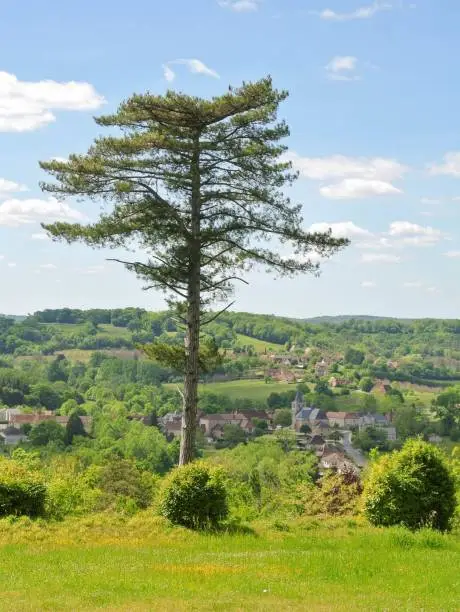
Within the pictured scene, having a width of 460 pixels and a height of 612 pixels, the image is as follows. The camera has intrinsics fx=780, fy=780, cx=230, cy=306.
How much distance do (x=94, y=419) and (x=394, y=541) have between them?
355 feet

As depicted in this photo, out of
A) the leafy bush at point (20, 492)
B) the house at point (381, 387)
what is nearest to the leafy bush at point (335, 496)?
the leafy bush at point (20, 492)

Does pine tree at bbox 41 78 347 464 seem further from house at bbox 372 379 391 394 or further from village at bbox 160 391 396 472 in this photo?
house at bbox 372 379 391 394

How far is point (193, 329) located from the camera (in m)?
17.7

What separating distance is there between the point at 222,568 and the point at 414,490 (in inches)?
177

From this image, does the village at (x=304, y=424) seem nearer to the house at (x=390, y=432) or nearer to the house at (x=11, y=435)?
the house at (x=390, y=432)

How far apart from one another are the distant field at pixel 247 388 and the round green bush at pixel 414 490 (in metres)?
139

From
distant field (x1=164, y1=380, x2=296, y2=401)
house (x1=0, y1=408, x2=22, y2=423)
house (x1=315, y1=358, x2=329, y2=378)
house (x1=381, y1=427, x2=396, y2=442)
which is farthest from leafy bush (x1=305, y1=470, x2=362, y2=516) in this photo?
house (x1=315, y1=358, x2=329, y2=378)

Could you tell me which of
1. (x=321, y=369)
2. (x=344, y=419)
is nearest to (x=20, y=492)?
(x=344, y=419)

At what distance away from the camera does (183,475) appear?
1374cm

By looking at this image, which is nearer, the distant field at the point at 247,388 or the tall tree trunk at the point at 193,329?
the tall tree trunk at the point at 193,329

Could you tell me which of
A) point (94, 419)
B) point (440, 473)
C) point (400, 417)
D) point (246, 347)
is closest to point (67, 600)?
point (440, 473)

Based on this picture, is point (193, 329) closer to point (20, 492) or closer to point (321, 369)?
point (20, 492)

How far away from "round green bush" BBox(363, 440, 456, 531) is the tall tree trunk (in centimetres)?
503

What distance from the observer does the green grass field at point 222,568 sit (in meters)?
8.80
